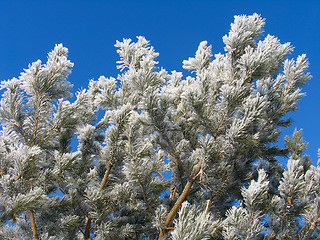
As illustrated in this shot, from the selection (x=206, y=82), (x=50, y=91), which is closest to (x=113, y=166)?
(x=50, y=91)

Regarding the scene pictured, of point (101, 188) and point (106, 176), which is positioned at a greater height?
point (106, 176)

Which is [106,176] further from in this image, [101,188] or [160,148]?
[160,148]

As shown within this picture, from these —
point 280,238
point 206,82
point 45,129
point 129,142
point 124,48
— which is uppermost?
point 124,48

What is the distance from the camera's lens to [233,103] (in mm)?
3176

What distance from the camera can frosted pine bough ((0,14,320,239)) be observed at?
289 cm

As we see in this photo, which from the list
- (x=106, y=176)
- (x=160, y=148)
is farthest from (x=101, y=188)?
(x=160, y=148)

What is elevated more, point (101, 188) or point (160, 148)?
point (160, 148)

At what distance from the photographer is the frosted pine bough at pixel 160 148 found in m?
2.89

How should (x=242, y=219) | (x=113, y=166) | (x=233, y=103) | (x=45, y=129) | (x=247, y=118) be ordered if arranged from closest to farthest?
(x=242, y=219) < (x=247, y=118) < (x=233, y=103) < (x=45, y=129) < (x=113, y=166)

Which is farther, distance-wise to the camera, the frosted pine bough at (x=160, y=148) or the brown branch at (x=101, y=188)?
the brown branch at (x=101, y=188)

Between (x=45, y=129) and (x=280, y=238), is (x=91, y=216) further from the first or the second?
(x=280, y=238)

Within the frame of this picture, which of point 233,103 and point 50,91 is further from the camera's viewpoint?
point 50,91

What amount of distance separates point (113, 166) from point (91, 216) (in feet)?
2.10

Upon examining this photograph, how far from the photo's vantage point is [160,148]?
3.48m
